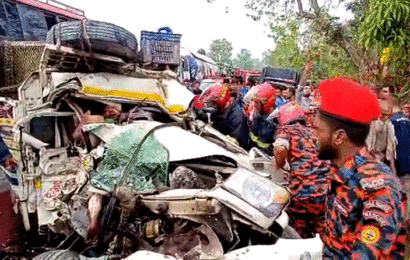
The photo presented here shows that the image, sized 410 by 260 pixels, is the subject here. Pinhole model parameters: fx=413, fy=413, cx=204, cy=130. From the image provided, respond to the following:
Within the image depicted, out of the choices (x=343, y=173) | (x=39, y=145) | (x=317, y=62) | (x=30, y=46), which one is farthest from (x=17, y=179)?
(x=317, y=62)

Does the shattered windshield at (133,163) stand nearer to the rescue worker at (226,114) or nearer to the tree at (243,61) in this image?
the rescue worker at (226,114)

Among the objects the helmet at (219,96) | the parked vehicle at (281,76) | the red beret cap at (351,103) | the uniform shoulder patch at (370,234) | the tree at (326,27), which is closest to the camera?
the uniform shoulder patch at (370,234)

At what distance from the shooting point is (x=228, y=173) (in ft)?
10.6

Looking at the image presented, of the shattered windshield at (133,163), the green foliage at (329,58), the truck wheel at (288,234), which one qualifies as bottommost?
the truck wheel at (288,234)

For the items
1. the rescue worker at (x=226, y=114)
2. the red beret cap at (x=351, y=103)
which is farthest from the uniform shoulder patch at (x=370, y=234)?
the rescue worker at (x=226, y=114)

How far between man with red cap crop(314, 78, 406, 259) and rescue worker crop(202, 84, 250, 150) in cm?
371

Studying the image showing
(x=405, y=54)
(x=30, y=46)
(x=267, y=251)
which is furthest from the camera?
(x=30, y=46)

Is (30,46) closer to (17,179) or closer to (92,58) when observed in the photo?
(92,58)

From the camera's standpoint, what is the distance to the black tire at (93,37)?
426 cm

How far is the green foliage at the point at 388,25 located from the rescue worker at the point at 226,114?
73.1 inches

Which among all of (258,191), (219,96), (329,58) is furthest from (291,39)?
(258,191)

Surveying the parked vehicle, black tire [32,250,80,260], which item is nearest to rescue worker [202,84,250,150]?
the parked vehicle

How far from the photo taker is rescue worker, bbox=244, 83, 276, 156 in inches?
192

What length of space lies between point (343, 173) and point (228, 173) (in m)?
1.47
